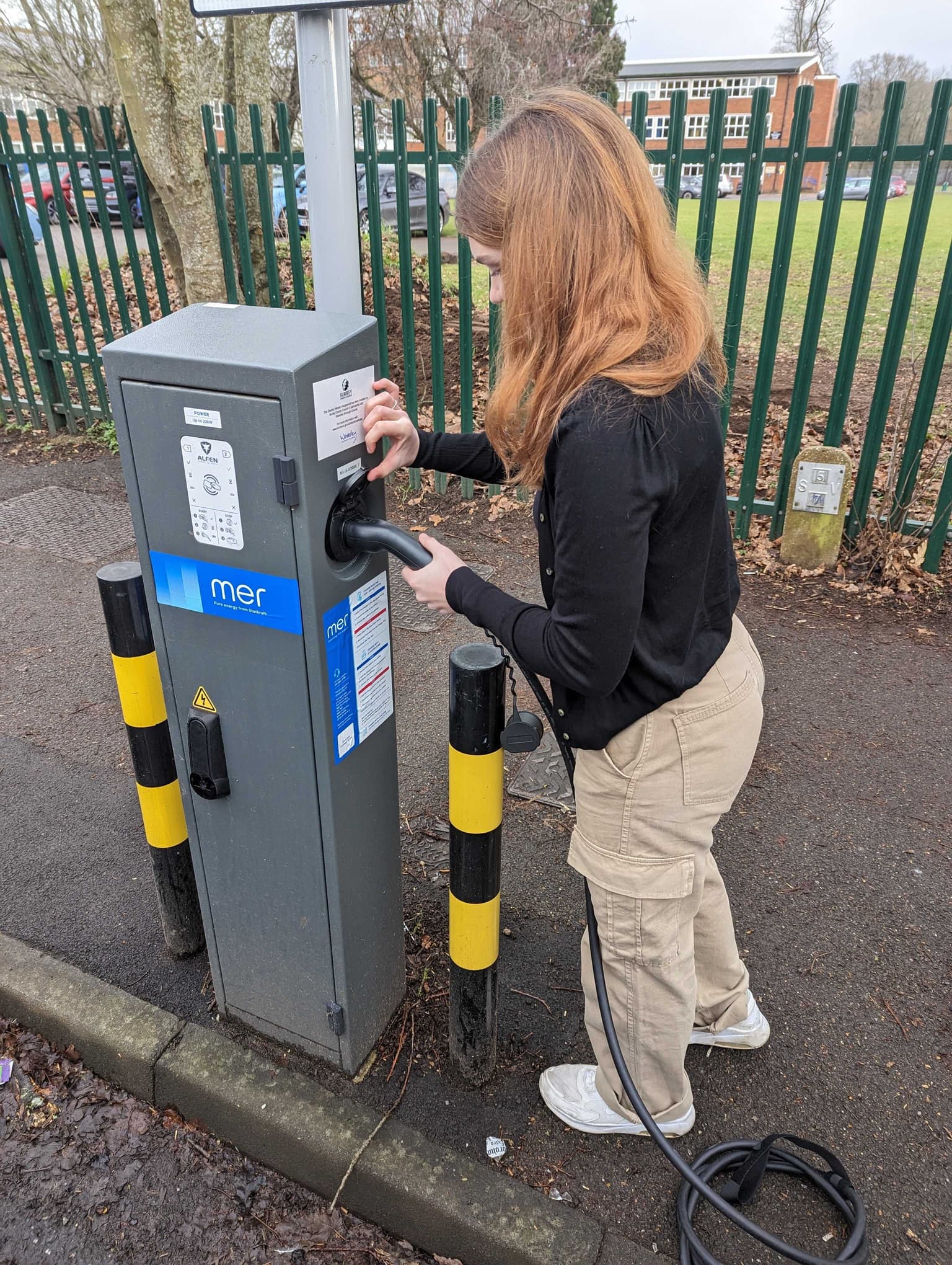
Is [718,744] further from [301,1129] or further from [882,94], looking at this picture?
[882,94]

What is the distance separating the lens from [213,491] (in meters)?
1.69

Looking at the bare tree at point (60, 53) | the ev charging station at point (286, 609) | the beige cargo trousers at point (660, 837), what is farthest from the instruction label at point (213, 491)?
the bare tree at point (60, 53)

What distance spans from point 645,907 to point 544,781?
59.5 inches

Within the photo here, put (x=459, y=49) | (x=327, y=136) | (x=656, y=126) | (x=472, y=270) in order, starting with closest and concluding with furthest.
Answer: (x=327, y=136), (x=472, y=270), (x=459, y=49), (x=656, y=126)

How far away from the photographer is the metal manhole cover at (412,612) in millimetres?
4414

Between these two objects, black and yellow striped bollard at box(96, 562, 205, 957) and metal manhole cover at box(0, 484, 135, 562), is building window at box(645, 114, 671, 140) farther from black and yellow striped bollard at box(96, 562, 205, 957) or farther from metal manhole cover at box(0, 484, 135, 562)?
black and yellow striped bollard at box(96, 562, 205, 957)

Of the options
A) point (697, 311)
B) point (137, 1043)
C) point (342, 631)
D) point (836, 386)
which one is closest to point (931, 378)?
point (836, 386)

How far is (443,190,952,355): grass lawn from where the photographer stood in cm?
924

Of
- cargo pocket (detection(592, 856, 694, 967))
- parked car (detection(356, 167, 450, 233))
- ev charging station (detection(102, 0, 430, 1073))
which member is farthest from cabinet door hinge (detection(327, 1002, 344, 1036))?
parked car (detection(356, 167, 450, 233))

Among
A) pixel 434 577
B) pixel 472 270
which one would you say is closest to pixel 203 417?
pixel 434 577

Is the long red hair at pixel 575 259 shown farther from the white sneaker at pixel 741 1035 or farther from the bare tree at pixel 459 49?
the bare tree at pixel 459 49

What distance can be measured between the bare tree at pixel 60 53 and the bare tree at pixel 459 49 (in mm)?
5421

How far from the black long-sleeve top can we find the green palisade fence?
24.0 inches

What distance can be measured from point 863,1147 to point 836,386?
3560mm
